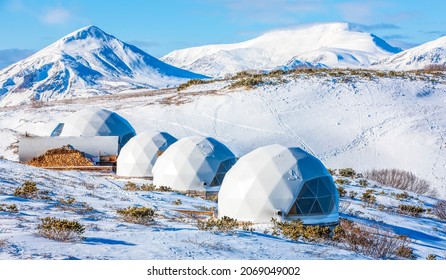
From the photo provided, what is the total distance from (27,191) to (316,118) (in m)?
36.0

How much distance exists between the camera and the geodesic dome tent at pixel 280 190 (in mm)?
21250

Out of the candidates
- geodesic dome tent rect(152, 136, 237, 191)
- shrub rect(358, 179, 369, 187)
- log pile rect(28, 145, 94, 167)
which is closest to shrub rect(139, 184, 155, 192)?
geodesic dome tent rect(152, 136, 237, 191)

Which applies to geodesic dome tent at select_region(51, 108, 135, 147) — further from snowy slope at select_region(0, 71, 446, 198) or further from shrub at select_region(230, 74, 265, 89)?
shrub at select_region(230, 74, 265, 89)

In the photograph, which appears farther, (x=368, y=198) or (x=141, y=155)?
(x=141, y=155)

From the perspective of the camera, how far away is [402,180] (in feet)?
143

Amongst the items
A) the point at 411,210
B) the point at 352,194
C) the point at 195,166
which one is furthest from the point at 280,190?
the point at 352,194

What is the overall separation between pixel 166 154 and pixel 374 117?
90.7 ft

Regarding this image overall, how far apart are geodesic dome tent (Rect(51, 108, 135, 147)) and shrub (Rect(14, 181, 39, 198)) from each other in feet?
54.9

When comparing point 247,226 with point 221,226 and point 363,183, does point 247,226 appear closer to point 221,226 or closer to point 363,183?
point 221,226

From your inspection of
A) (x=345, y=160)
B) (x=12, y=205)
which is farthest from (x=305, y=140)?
(x=12, y=205)

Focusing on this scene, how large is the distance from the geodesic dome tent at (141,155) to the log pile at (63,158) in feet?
9.29

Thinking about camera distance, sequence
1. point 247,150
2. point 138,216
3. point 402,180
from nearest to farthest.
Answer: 1. point 138,216
2. point 402,180
3. point 247,150

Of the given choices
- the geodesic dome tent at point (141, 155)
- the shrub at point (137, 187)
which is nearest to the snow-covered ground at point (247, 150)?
the shrub at point (137, 187)

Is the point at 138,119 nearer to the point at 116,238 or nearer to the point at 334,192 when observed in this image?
the point at 334,192
